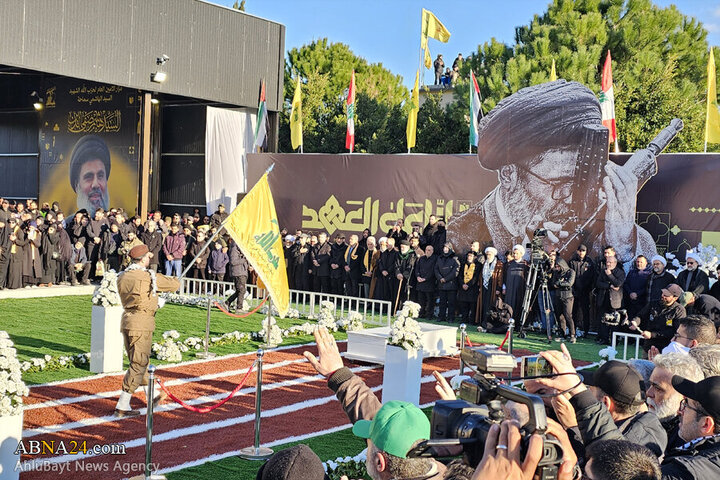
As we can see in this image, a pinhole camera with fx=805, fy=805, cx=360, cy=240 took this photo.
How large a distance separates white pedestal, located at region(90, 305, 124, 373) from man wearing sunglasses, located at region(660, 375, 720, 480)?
8.95 metres

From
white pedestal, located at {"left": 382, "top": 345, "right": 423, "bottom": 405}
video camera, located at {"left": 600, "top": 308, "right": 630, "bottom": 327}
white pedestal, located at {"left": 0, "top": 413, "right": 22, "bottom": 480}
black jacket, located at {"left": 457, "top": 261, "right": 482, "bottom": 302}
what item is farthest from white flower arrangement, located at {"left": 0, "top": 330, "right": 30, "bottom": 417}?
black jacket, located at {"left": 457, "top": 261, "right": 482, "bottom": 302}

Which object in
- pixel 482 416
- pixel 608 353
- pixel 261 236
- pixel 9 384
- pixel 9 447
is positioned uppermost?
pixel 261 236

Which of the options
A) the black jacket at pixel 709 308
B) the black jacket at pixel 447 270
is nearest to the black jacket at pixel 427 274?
the black jacket at pixel 447 270

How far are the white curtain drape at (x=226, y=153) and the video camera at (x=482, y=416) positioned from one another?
82.8 feet

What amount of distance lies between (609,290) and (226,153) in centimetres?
1688

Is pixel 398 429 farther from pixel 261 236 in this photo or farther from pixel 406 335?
pixel 261 236

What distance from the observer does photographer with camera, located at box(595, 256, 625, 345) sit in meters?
15.6

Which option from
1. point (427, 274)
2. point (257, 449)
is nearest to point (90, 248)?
point (427, 274)

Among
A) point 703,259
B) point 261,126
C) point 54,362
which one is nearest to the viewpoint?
point 54,362

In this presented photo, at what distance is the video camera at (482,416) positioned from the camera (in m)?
2.80

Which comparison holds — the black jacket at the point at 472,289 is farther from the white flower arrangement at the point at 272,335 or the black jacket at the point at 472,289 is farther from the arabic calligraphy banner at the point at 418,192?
the white flower arrangement at the point at 272,335

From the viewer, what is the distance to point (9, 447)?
6926mm

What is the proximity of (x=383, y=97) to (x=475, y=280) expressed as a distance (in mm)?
32523

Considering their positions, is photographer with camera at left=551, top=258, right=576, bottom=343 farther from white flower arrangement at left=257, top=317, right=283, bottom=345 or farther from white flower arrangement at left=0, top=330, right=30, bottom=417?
white flower arrangement at left=0, top=330, right=30, bottom=417
